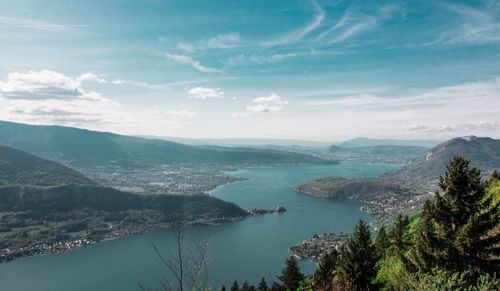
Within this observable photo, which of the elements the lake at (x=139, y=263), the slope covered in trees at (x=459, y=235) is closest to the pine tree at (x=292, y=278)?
the slope covered in trees at (x=459, y=235)

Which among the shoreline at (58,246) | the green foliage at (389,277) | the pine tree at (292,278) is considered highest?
the green foliage at (389,277)

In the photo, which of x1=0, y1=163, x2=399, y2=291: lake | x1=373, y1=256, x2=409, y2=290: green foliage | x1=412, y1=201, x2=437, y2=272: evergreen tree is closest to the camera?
x1=412, y1=201, x2=437, y2=272: evergreen tree

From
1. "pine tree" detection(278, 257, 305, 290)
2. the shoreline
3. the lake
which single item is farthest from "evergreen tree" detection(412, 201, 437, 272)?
the shoreline

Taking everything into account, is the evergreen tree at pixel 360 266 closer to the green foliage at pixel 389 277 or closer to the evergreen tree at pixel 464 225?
the green foliage at pixel 389 277

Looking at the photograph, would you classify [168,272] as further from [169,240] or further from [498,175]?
[498,175]

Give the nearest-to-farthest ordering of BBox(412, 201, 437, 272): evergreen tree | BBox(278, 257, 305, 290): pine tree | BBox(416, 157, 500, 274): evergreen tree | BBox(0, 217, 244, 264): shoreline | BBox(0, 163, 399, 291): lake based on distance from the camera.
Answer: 1. BBox(416, 157, 500, 274): evergreen tree
2. BBox(412, 201, 437, 272): evergreen tree
3. BBox(278, 257, 305, 290): pine tree
4. BBox(0, 163, 399, 291): lake
5. BBox(0, 217, 244, 264): shoreline

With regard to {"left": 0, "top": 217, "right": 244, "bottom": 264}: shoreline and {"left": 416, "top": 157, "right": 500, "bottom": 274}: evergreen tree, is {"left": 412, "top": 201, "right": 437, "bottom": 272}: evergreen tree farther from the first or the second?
{"left": 0, "top": 217, "right": 244, "bottom": 264}: shoreline

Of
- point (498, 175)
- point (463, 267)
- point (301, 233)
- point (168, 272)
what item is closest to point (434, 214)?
point (463, 267)

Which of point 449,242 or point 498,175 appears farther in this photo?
point 498,175
